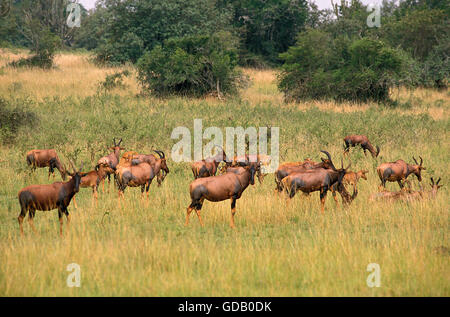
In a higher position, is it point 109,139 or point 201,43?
point 201,43

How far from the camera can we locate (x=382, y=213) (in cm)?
955

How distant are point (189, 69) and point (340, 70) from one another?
26.8ft

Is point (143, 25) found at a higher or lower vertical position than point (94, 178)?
higher

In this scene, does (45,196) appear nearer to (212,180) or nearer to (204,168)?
(212,180)

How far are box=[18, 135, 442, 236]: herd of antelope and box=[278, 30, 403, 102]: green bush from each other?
50.2 feet

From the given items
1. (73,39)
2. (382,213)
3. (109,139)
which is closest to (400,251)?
(382,213)

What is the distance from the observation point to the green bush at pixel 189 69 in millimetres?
25906

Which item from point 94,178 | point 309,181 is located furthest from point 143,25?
point 309,181

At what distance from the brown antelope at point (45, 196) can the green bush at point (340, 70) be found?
20.6 metres

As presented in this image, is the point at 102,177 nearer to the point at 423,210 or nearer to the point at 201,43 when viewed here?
the point at 423,210

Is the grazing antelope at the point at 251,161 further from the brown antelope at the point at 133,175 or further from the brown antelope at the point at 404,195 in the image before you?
the brown antelope at the point at 404,195

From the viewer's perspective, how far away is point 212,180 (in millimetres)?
8586
